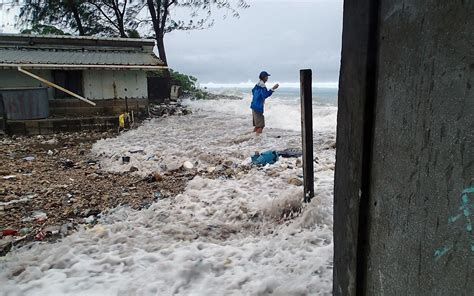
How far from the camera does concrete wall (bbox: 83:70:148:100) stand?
1391 cm

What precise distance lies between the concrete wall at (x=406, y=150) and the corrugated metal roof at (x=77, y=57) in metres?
→ 12.9

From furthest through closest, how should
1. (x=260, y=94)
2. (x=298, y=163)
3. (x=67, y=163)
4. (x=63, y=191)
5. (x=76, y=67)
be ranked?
(x=76, y=67) → (x=260, y=94) → (x=67, y=163) → (x=298, y=163) → (x=63, y=191)

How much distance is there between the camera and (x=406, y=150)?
4.33 ft

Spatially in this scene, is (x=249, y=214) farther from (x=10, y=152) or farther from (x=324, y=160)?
(x=10, y=152)

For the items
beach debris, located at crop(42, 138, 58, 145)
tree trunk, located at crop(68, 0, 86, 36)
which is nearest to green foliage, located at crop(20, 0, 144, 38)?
tree trunk, located at crop(68, 0, 86, 36)

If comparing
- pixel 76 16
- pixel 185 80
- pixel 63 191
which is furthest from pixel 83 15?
pixel 63 191

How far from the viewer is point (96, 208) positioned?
15.0ft

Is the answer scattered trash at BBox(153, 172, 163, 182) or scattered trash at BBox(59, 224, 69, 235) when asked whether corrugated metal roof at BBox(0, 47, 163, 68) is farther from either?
scattered trash at BBox(59, 224, 69, 235)

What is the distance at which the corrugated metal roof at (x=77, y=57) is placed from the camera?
12.5 m

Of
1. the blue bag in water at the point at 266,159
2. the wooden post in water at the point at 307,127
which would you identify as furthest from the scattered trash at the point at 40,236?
the blue bag in water at the point at 266,159

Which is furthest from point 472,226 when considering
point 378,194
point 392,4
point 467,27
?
point 392,4

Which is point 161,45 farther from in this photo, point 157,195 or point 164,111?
point 157,195

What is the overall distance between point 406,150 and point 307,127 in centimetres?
266

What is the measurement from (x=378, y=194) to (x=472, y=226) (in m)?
0.46
